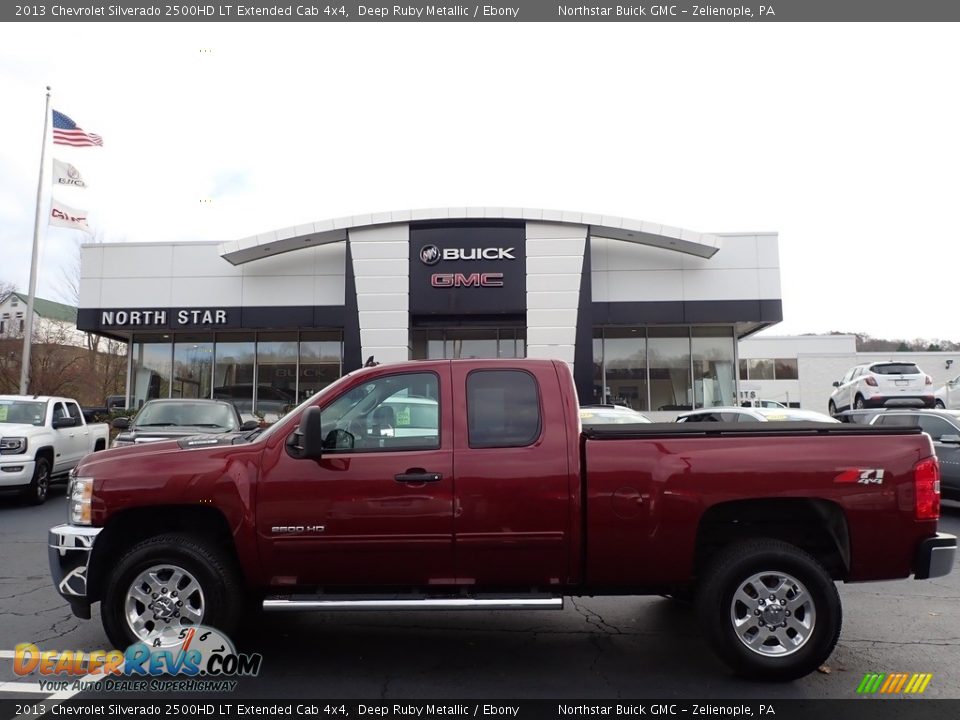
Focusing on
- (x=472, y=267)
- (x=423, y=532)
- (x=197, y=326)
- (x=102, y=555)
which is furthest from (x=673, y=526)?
(x=197, y=326)

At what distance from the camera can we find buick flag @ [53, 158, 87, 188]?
814 inches

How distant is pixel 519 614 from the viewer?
564 centimetres

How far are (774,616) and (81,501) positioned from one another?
4525mm

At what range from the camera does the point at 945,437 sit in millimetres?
10117

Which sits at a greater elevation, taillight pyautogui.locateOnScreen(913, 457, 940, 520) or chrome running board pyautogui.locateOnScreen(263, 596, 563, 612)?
taillight pyautogui.locateOnScreen(913, 457, 940, 520)

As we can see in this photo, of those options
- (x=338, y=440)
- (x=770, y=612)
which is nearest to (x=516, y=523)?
(x=338, y=440)

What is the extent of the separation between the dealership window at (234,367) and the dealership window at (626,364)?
38.4 feet

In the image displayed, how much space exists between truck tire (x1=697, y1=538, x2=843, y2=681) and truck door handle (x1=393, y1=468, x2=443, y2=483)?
1.83 meters

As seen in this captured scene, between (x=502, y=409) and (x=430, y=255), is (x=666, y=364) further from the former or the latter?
(x=502, y=409)

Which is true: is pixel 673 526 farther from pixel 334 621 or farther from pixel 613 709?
pixel 334 621

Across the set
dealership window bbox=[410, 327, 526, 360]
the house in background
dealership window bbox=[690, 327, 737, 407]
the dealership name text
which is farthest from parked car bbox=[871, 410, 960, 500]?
the house in background

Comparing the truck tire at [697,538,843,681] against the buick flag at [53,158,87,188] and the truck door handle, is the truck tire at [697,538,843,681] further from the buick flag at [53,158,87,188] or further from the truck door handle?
the buick flag at [53,158,87,188]

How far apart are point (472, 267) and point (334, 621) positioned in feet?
49.7

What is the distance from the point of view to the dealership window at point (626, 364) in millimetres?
21641
